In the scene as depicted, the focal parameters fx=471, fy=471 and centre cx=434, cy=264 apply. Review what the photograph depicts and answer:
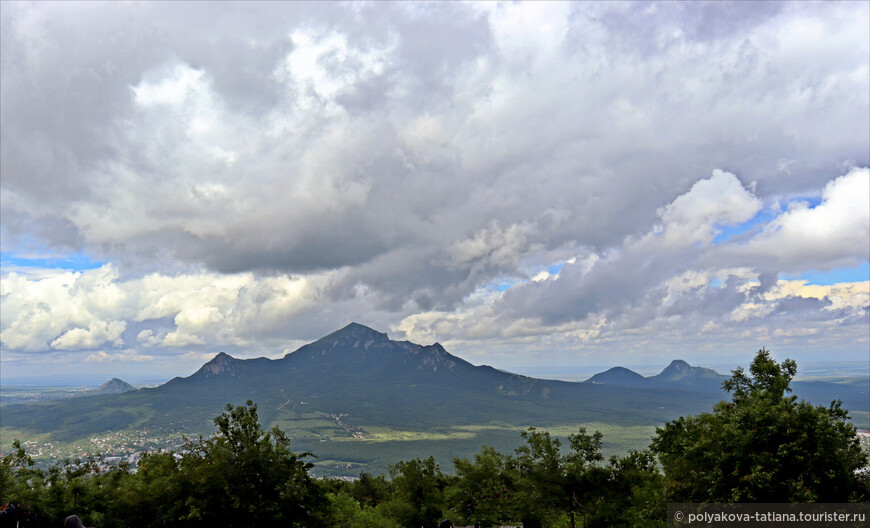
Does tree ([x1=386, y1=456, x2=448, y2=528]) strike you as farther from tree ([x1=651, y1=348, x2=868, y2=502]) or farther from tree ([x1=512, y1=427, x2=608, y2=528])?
tree ([x1=651, y1=348, x2=868, y2=502])

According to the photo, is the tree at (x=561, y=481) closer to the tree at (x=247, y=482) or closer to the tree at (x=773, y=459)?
the tree at (x=773, y=459)

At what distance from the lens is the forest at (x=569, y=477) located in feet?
81.7

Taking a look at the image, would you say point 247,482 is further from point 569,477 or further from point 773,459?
point 773,459

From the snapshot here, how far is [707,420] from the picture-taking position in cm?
3050

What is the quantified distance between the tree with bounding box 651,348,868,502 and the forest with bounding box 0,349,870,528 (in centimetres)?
6

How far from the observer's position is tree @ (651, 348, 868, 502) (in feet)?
80.1

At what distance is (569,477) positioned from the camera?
4516 cm

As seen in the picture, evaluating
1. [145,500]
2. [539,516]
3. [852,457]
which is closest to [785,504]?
[852,457]

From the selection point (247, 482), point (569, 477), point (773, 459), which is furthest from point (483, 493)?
point (773, 459)

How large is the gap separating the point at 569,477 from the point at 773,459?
76.7 feet

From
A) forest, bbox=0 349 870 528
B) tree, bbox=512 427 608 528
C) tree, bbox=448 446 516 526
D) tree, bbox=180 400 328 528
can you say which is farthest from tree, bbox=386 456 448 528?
tree, bbox=180 400 328 528

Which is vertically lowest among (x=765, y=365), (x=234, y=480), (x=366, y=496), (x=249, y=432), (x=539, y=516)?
(x=366, y=496)

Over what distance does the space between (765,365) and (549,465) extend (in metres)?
21.4

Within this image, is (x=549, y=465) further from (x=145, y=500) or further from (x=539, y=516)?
(x=145, y=500)
